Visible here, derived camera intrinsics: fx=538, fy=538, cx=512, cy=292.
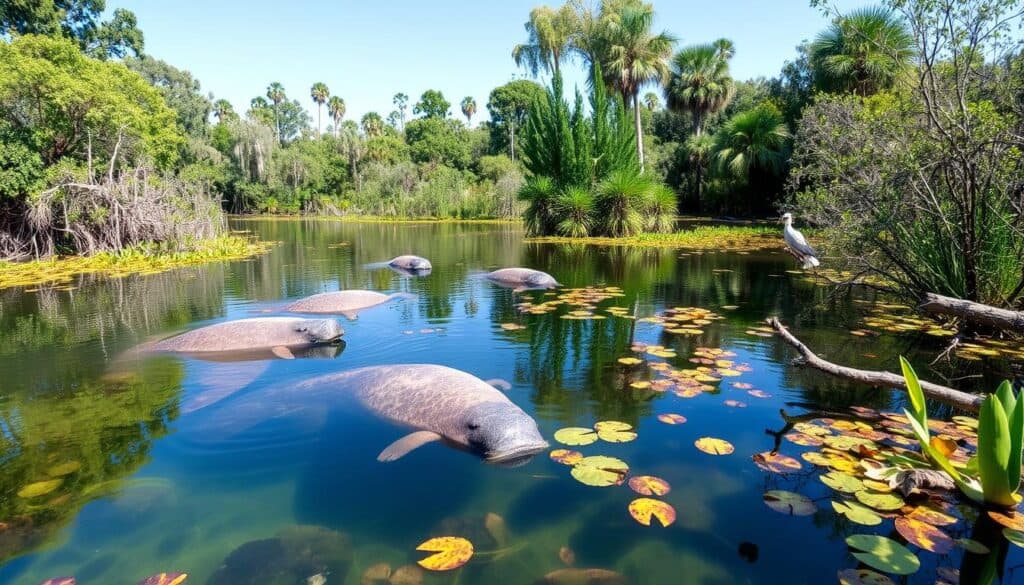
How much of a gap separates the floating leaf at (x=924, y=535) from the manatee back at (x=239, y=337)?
6243 millimetres

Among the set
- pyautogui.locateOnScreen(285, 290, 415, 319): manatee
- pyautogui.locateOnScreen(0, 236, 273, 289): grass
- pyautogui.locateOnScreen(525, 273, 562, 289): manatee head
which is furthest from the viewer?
pyautogui.locateOnScreen(0, 236, 273, 289): grass

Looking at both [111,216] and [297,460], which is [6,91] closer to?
[111,216]

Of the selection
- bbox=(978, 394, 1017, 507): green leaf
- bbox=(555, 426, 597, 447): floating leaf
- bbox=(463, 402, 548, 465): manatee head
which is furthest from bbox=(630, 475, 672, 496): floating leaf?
bbox=(978, 394, 1017, 507): green leaf

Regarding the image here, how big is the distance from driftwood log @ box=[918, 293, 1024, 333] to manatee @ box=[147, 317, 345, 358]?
20.7ft

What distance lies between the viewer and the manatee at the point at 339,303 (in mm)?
8844

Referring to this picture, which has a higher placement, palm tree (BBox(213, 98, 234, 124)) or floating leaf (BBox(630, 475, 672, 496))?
palm tree (BBox(213, 98, 234, 124))

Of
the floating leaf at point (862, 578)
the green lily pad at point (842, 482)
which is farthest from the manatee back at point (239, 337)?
the floating leaf at point (862, 578)

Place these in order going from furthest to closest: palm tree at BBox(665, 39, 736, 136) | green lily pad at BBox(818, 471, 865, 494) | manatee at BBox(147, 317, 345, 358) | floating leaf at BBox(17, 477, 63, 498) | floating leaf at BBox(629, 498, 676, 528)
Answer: palm tree at BBox(665, 39, 736, 136) < manatee at BBox(147, 317, 345, 358) < floating leaf at BBox(17, 477, 63, 498) < green lily pad at BBox(818, 471, 865, 494) < floating leaf at BBox(629, 498, 676, 528)

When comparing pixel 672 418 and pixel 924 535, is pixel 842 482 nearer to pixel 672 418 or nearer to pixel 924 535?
pixel 924 535

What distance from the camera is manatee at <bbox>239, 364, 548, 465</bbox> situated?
391 centimetres

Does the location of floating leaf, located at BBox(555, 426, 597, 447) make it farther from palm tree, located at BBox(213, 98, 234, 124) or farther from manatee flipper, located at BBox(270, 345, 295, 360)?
palm tree, located at BBox(213, 98, 234, 124)

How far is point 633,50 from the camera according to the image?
31.1 metres

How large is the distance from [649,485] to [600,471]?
329mm

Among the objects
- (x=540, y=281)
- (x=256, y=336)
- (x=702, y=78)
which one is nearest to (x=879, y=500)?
(x=256, y=336)
